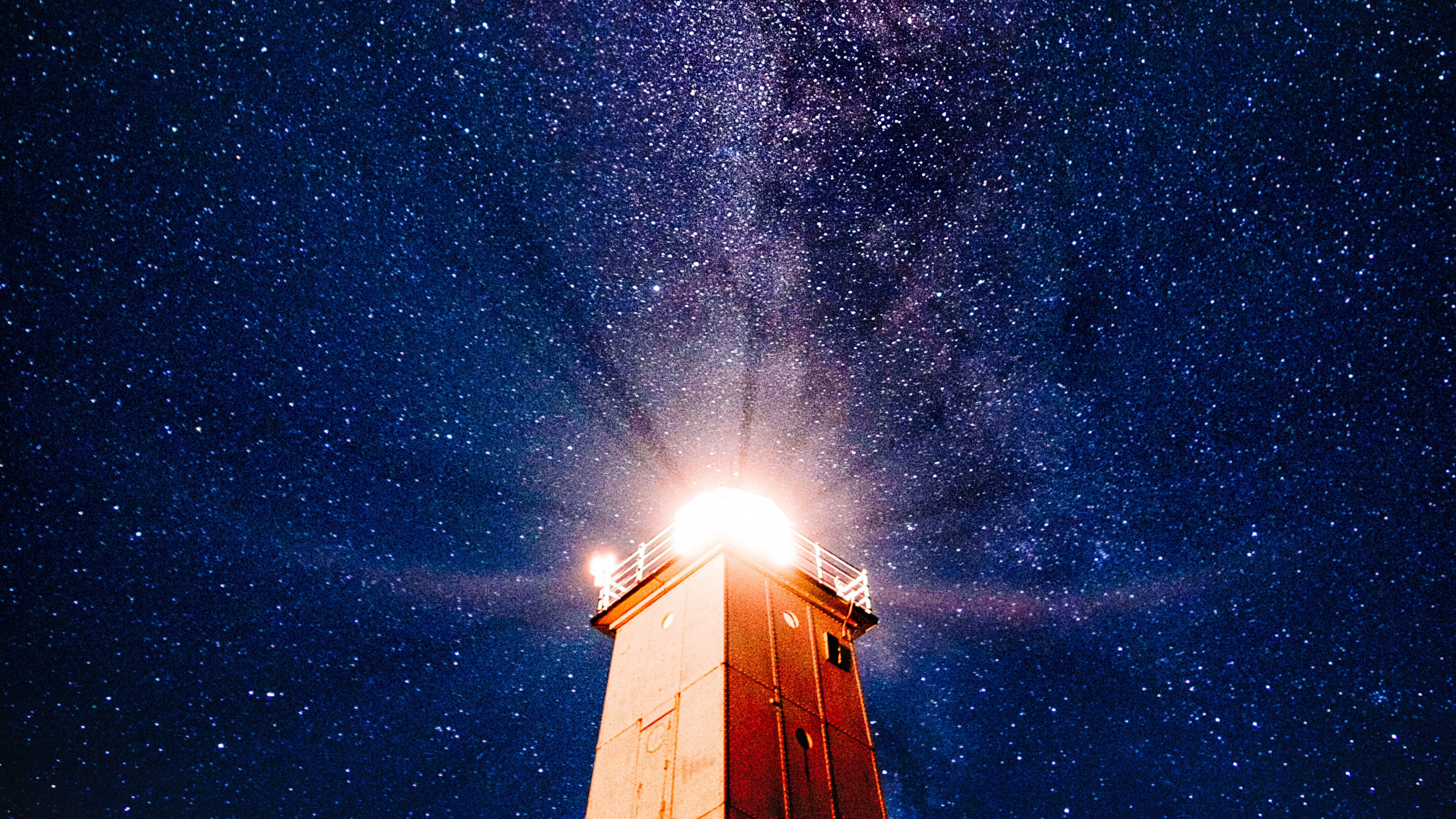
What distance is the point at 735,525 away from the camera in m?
10.9

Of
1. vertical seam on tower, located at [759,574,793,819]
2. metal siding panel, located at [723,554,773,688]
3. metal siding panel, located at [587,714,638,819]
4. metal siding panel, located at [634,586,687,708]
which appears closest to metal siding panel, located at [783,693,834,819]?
vertical seam on tower, located at [759,574,793,819]

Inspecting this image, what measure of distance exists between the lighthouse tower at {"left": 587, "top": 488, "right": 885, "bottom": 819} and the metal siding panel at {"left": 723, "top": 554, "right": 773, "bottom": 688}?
0.02 metres

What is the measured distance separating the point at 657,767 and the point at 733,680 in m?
1.23

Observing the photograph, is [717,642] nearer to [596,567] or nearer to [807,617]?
[807,617]

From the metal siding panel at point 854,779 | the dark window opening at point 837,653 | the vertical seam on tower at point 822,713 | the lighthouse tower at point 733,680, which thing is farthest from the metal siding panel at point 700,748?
the dark window opening at point 837,653

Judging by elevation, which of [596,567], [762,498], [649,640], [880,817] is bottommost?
[880,817]

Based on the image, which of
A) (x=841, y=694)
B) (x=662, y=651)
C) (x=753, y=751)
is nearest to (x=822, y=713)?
(x=841, y=694)

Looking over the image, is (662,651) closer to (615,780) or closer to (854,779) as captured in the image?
(615,780)

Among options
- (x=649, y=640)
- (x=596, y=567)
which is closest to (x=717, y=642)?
(x=649, y=640)

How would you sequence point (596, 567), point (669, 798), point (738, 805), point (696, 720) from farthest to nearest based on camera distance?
point (596, 567), point (696, 720), point (669, 798), point (738, 805)

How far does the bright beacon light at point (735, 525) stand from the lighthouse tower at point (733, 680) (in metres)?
0.04

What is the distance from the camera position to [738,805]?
7188 millimetres

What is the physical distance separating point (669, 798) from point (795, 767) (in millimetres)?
1417

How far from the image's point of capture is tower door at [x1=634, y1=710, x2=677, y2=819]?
7.77 meters
